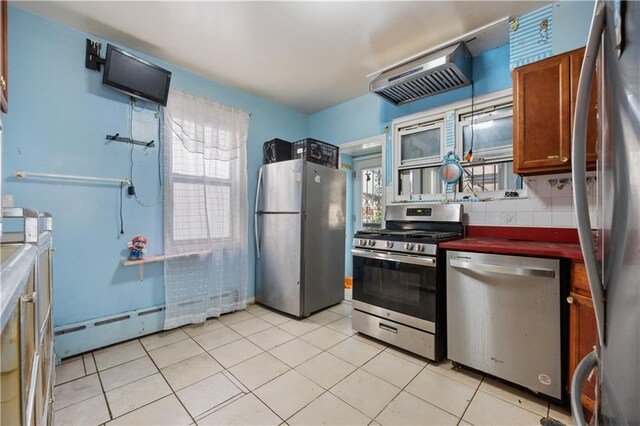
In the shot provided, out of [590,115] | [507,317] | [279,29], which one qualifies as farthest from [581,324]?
[279,29]

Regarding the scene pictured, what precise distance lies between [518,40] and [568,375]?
7.99ft

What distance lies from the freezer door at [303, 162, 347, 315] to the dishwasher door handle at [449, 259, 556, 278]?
4.88 ft

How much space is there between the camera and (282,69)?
2.85m

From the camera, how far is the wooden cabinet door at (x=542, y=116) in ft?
5.94

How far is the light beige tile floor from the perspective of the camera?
1512 millimetres

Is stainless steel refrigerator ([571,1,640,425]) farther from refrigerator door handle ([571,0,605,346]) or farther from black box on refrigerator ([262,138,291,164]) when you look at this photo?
black box on refrigerator ([262,138,291,164])

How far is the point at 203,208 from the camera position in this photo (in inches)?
111

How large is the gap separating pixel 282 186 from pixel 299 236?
0.62 meters

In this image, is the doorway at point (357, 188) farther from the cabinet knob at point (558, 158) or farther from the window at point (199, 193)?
the cabinet knob at point (558, 158)

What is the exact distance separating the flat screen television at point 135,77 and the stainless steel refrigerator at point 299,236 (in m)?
1.28

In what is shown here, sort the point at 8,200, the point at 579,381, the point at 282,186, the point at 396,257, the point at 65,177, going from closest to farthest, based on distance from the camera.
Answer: the point at 579,381 < the point at 8,200 < the point at 65,177 < the point at 396,257 < the point at 282,186

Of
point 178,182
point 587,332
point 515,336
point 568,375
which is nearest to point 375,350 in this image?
point 515,336

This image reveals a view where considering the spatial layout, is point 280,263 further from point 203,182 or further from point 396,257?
point 396,257

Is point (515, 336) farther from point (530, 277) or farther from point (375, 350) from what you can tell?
point (375, 350)
